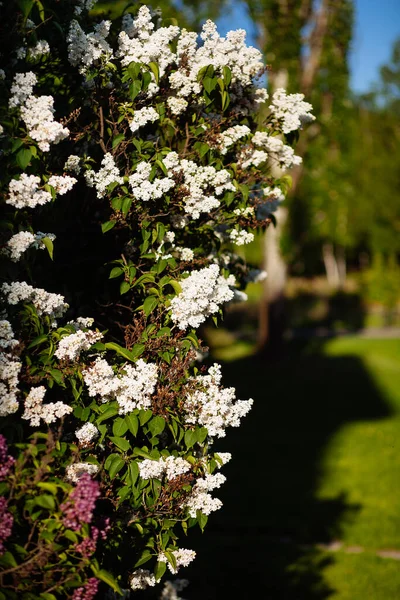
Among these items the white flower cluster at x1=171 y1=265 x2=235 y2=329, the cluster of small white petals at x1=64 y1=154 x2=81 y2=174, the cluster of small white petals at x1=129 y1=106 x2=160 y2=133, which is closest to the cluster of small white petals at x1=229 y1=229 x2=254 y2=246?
the white flower cluster at x1=171 y1=265 x2=235 y2=329

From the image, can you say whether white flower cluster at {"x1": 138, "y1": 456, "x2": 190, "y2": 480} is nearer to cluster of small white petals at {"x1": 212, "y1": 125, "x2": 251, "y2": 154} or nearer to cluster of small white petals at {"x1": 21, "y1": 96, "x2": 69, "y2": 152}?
cluster of small white petals at {"x1": 21, "y1": 96, "x2": 69, "y2": 152}

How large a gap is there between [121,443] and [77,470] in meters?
0.23

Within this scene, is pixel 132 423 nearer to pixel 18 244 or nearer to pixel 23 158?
pixel 18 244

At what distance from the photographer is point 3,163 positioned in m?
2.70

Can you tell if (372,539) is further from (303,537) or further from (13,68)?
(13,68)

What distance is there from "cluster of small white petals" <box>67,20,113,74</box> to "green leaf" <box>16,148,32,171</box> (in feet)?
2.17

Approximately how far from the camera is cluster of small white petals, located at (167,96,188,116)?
334 cm

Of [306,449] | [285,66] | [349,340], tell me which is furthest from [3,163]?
[349,340]

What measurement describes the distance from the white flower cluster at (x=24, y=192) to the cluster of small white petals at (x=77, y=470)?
1.08 metres

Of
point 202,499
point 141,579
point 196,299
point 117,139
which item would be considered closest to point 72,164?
point 117,139

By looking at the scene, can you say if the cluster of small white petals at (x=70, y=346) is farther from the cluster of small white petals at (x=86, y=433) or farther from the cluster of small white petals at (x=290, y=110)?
the cluster of small white petals at (x=290, y=110)

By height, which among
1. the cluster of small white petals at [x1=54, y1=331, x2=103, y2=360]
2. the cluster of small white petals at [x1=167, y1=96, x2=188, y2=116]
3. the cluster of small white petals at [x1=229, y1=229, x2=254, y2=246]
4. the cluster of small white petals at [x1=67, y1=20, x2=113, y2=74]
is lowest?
the cluster of small white petals at [x1=54, y1=331, x2=103, y2=360]

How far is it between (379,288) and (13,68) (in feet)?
78.0

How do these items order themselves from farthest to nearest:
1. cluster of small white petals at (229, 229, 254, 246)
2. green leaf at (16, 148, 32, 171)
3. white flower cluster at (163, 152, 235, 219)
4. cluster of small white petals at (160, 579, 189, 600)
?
cluster of small white petals at (160, 579, 189, 600)
cluster of small white petals at (229, 229, 254, 246)
white flower cluster at (163, 152, 235, 219)
green leaf at (16, 148, 32, 171)
